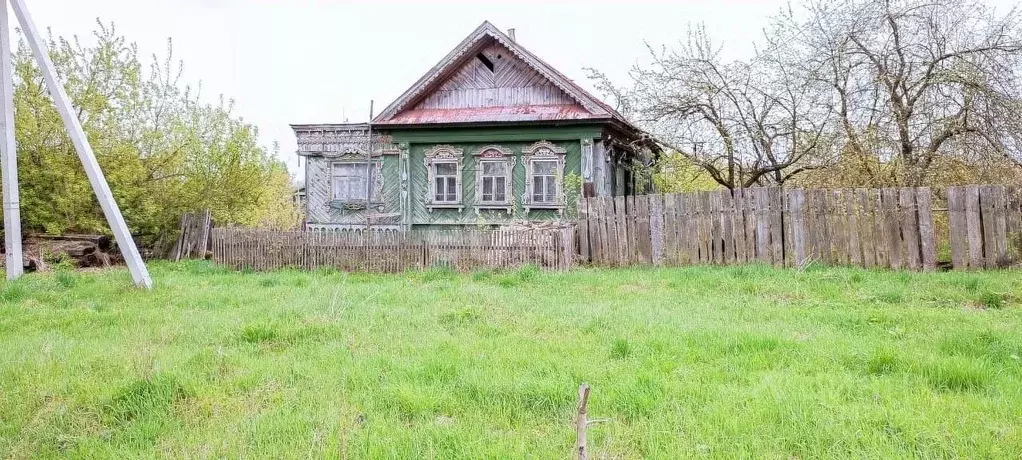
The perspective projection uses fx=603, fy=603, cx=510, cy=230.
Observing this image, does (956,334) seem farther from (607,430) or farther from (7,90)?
(7,90)

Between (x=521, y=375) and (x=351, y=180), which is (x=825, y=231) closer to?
(x=521, y=375)

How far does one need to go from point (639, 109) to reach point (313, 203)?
405 inches

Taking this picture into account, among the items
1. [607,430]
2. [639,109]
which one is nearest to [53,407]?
[607,430]

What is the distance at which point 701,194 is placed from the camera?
11.1 m

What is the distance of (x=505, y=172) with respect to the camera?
16.9 m

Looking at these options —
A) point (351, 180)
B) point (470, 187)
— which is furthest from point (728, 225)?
point (351, 180)

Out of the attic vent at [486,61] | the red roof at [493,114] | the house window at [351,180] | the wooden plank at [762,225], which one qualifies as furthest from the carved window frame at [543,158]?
the wooden plank at [762,225]

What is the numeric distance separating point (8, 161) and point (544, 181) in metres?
11.4

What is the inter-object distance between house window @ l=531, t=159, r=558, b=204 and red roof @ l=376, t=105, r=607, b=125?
128 cm

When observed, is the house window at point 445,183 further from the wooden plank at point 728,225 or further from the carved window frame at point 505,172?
the wooden plank at point 728,225

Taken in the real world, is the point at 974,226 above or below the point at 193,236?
below

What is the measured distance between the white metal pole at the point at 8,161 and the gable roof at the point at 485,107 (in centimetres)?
836

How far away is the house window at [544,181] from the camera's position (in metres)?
16.5

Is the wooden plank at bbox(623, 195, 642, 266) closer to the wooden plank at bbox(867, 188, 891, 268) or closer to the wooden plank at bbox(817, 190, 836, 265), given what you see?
the wooden plank at bbox(817, 190, 836, 265)
